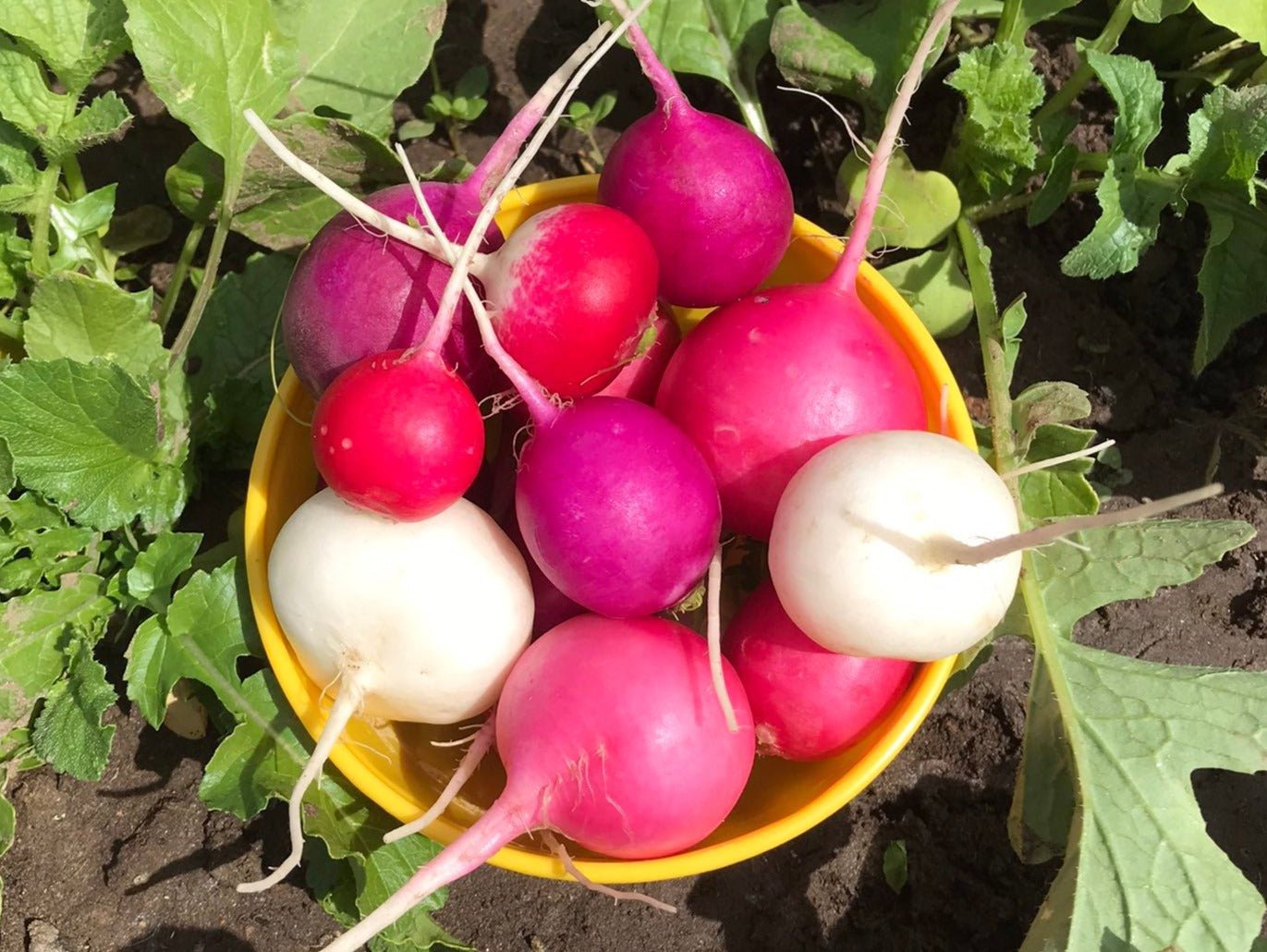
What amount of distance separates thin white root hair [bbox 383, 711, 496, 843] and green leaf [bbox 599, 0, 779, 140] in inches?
38.4

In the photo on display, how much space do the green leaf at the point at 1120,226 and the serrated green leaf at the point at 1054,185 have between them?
57 millimetres

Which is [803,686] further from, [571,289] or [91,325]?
[91,325]

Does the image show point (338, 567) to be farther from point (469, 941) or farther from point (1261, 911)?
point (1261, 911)

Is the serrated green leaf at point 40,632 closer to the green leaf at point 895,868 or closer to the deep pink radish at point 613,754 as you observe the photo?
the deep pink radish at point 613,754

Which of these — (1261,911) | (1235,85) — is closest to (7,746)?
(1261,911)

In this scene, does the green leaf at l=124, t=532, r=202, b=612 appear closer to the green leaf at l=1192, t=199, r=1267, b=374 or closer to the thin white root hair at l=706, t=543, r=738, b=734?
the thin white root hair at l=706, t=543, r=738, b=734

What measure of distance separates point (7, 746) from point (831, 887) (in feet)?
3.76

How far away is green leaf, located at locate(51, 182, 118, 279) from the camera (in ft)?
4.99

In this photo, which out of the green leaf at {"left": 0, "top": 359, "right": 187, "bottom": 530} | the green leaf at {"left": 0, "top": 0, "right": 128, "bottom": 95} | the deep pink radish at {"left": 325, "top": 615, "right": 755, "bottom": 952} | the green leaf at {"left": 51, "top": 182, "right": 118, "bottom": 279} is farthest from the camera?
the green leaf at {"left": 51, "top": 182, "right": 118, "bottom": 279}

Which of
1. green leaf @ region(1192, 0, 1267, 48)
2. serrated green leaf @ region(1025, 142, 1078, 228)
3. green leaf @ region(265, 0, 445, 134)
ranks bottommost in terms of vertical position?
green leaf @ region(265, 0, 445, 134)

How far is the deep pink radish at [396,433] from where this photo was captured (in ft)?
3.47

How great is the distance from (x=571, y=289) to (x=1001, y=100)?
71cm

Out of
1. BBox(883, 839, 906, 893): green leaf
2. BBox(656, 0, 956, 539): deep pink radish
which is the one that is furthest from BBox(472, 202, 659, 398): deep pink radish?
BBox(883, 839, 906, 893): green leaf

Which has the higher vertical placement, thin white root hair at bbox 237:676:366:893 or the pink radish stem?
the pink radish stem
